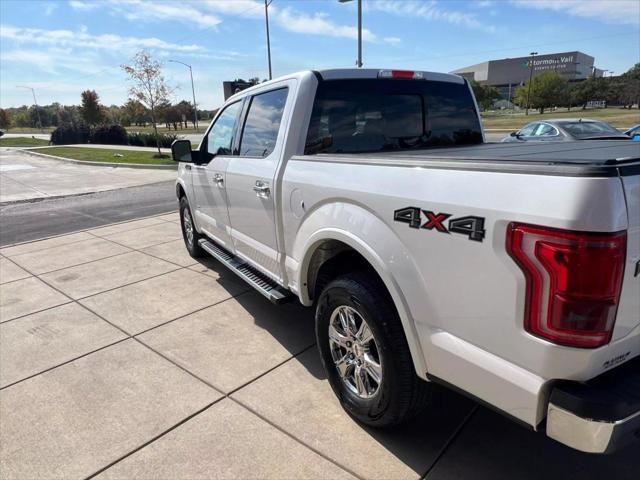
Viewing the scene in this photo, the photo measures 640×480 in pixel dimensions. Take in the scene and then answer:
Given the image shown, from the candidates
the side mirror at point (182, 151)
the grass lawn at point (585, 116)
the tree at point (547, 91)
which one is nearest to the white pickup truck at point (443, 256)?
the side mirror at point (182, 151)

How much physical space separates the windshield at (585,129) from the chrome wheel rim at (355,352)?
11.2 meters

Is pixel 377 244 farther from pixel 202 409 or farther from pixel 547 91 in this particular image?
pixel 547 91

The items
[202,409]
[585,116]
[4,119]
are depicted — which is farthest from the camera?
[4,119]

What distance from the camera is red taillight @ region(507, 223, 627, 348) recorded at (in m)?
1.42

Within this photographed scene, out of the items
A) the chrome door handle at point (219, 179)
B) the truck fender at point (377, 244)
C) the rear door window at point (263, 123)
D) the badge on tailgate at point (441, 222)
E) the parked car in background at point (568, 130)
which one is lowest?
the truck fender at point (377, 244)

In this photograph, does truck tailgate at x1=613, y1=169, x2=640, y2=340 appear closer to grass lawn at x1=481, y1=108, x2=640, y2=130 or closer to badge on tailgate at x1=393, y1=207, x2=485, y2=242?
badge on tailgate at x1=393, y1=207, x2=485, y2=242

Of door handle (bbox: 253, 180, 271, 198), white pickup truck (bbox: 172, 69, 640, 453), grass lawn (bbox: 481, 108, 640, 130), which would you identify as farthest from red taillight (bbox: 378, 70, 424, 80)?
grass lawn (bbox: 481, 108, 640, 130)

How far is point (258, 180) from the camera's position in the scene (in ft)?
10.8

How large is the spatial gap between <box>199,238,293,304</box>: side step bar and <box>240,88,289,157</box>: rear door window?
3.30 feet

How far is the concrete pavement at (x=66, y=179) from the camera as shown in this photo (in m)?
13.2

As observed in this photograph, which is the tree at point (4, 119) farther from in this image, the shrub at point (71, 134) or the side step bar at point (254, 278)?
the side step bar at point (254, 278)

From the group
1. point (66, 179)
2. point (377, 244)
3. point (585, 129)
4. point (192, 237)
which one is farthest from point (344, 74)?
point (66, 179)

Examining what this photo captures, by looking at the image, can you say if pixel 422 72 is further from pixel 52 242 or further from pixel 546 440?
pixel 52 242

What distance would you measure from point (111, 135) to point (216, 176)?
1407 inches
